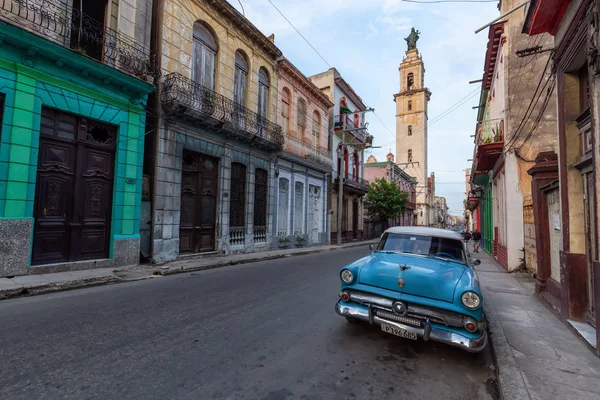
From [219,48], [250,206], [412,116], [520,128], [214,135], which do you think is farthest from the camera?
[412,116]

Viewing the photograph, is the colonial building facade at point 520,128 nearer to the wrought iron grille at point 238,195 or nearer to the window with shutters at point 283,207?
the window with shutters at point 283,207

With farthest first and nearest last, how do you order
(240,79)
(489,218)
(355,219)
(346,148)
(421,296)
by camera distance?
1. (355,219)
2. (346,148)
3. (489,218)
4. (240,79)
5. (421,296)

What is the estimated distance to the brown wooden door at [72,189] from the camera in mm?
8250

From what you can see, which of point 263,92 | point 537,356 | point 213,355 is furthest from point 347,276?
point 263,92

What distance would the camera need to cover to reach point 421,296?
155 inches

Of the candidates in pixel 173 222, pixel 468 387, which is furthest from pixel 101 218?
pixel 468 387

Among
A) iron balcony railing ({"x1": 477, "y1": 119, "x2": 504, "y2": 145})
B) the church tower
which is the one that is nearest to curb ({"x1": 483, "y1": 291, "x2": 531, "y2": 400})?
iron balcony railing ({"x1": 477, "y1": 119, "x2": 504, "y2": 145})

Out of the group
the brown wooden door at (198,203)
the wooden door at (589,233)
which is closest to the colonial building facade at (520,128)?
the wooden door at (589,233)

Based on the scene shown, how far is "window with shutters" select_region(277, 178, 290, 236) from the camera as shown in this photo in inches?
702

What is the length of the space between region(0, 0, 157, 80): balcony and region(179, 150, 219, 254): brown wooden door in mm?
3551

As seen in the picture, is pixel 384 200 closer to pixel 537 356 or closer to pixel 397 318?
pixel 537 356

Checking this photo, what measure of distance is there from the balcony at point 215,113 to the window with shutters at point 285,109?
180 centimetres

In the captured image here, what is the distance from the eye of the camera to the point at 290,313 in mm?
5320

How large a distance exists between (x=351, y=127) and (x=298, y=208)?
Result: 10594mm
